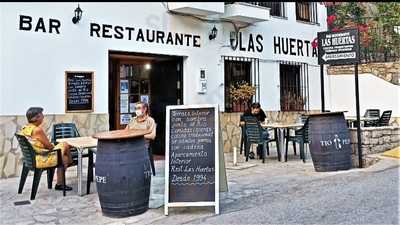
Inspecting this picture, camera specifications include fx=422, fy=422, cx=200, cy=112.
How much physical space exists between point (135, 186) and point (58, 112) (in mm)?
3807

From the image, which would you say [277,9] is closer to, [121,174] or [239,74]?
[239,74]

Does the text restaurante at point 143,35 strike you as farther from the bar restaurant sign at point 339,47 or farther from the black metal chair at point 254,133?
the bar restaurant sign at point 339,47


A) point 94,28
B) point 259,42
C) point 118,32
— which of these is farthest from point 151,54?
point 259,42

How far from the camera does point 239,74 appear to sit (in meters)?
11.3

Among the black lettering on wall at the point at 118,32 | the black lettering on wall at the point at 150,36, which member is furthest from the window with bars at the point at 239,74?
the black lettering on wall at the point at 118,32

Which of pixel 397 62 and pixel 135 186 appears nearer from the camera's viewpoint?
pixel 135 186

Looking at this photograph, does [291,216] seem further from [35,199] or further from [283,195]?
[35,199]

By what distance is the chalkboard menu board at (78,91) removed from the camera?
815 centimetres

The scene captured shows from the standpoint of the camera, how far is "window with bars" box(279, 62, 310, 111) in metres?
12.2

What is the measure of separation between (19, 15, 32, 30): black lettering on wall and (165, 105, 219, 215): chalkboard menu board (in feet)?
13.0

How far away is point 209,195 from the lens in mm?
5020

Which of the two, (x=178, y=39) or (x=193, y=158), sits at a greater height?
(x=178, y=39)

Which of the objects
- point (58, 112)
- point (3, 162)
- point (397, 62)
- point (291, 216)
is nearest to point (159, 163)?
point (58, 112)

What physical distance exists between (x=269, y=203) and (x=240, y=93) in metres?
5.72
